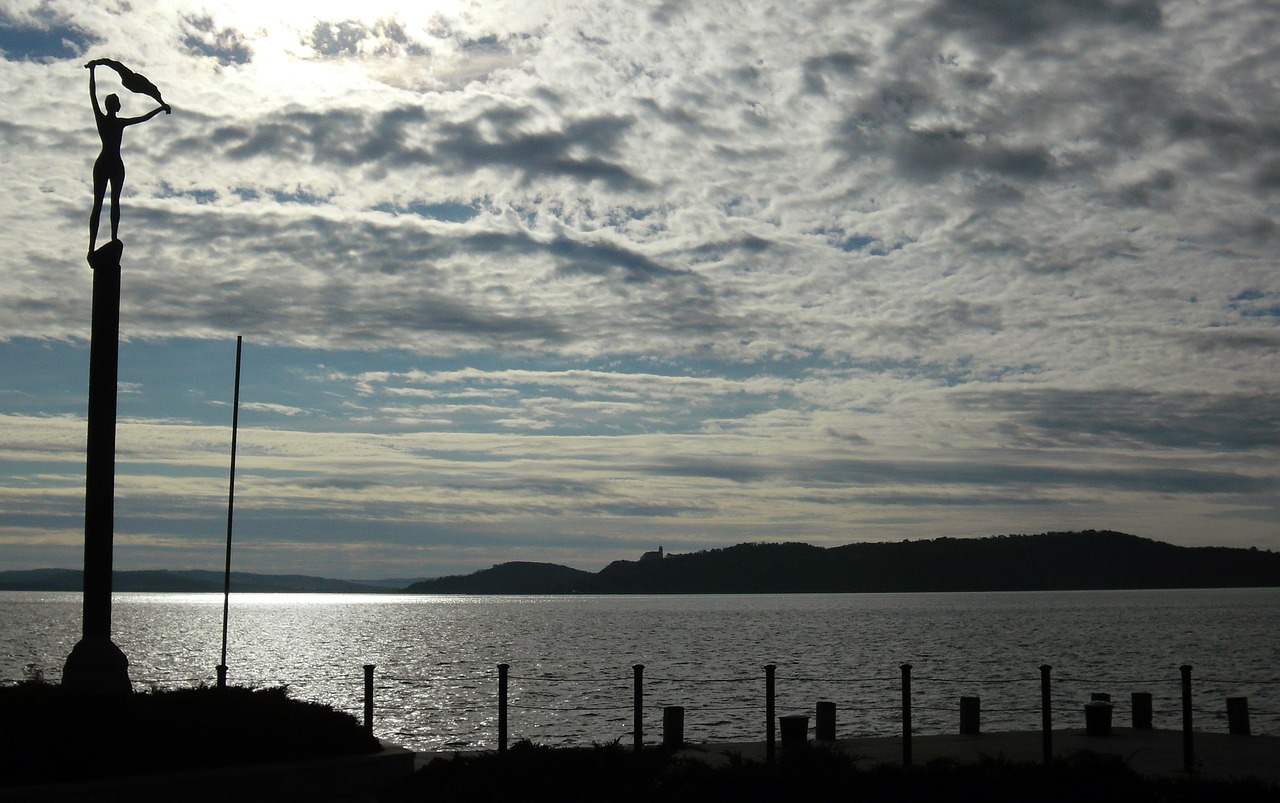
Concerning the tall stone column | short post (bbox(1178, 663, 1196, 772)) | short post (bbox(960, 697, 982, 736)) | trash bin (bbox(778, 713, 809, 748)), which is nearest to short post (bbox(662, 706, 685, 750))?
trash bin (bbox(778, 713, 809, 748))

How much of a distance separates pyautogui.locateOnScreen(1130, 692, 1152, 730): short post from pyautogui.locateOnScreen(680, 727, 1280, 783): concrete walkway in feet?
0.87

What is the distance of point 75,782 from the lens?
11.6 meters

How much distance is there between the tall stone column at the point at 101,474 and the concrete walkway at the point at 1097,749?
25.5ft

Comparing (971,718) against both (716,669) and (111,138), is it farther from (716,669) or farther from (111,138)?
(716,669)

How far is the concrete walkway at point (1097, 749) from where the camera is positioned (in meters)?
16.2

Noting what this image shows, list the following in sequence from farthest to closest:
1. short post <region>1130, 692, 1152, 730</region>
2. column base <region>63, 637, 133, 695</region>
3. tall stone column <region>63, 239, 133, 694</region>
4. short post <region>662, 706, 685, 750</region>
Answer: short post <region>1130, 692, 1152, 730</region>, short post <region>662, 706, 685, 750</region>, tall stone column <region>63, 239, 133, 694</region>, column base <region>63, 637, 133, 695</region>

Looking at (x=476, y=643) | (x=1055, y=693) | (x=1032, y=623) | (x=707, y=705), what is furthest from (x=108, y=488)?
(x=1032, y=623)

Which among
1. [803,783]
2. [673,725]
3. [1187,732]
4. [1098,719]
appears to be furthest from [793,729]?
[803,783]

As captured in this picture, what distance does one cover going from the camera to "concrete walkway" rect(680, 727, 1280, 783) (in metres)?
16.2

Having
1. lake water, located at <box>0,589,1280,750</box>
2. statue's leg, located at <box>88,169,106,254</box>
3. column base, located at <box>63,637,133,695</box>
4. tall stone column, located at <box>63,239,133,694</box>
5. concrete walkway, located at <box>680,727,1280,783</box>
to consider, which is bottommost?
lake water, located at <box>0,589,1280,750</box>

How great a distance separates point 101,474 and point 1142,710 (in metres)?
17.2

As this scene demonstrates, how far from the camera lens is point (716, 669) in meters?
68.9

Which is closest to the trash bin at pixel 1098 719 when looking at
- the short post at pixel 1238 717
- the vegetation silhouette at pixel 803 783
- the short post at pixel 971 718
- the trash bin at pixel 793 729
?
the short post at pixel 971 718

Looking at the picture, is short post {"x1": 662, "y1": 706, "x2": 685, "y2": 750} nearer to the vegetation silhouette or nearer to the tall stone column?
the vegetation silhouette
